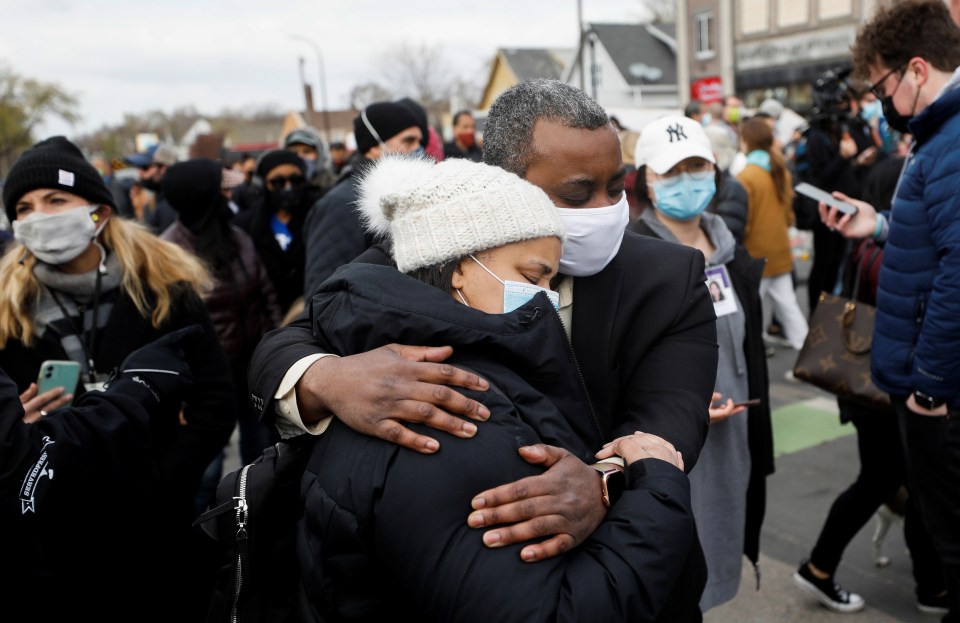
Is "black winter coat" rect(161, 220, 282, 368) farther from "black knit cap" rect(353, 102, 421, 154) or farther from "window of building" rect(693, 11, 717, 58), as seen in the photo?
"window of building" rect(693, 11, 717, 58)

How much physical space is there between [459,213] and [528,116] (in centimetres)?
43

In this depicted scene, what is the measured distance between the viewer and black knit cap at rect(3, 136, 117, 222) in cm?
258

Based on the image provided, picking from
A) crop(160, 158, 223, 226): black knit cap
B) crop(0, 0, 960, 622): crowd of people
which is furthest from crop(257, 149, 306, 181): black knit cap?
crop(0, 0, 960, 622): crowd of people

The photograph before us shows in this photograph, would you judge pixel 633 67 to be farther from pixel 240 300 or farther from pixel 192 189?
pixel 240 300

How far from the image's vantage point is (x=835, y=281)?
7.47 meters

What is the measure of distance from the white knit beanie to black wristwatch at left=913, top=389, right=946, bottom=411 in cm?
168

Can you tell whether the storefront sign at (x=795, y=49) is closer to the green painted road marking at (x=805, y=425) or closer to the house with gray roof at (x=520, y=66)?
the house with gray roof at (x=520, y=66)

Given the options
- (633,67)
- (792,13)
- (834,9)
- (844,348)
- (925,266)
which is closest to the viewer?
(925,266)

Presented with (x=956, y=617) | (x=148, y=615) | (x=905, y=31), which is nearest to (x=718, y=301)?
(x=905, y=31)

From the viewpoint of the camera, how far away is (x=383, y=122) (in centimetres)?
396

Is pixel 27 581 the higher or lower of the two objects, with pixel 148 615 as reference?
higher

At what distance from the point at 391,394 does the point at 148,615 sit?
1.62 metres

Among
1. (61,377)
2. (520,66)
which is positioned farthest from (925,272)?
(520,66)

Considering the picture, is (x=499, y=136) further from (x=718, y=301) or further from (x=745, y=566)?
(x=745, y=566)
